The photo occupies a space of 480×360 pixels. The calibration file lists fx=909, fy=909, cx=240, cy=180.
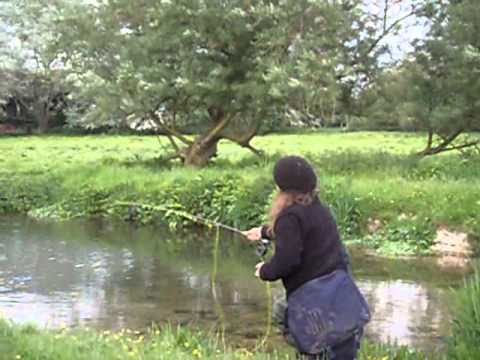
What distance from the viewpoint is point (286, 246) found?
203 inches

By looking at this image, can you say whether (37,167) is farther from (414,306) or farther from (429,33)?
(414,306)

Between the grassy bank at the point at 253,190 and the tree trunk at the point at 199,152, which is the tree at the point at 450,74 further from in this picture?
the tree trunk at the point at 199,152

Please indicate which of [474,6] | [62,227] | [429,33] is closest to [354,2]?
[429,33]

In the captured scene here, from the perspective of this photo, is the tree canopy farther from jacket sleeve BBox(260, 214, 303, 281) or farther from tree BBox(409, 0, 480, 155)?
jacket sleeve BBox(260, 214, 303, 281)

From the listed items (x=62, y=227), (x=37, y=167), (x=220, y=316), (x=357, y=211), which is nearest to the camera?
(x=220, y=316)

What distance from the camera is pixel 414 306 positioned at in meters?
11.1

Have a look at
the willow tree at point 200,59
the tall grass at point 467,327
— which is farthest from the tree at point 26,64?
the tall grass at point 467,327

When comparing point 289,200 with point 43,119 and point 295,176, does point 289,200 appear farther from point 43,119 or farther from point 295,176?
point 43,119

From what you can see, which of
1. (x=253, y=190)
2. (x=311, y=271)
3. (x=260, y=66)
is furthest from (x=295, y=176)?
(x=260, y=66)

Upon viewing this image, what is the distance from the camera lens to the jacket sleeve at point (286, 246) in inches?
203

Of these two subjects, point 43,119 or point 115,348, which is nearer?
point 115,348

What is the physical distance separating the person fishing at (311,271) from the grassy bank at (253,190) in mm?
9667

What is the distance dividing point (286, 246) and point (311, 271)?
24 centimetres

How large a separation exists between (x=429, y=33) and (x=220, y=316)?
10.9 metres
